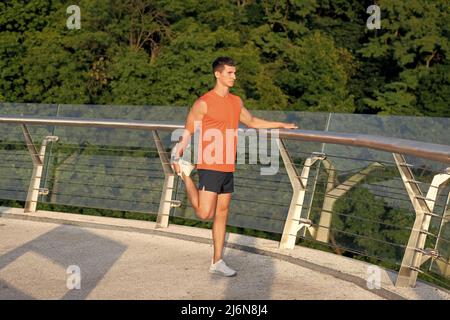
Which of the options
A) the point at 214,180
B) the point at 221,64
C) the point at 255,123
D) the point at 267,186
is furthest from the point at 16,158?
the point at 221,64

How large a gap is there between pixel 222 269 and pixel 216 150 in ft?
2.81

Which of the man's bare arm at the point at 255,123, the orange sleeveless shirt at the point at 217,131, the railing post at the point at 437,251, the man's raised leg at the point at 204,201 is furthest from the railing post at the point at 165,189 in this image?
the railing post at the point at 437,251

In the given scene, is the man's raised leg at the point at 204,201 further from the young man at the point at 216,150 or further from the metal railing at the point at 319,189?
the metal railing at the point at 319,189

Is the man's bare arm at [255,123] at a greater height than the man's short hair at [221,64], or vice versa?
the man's short hair at [221,64]

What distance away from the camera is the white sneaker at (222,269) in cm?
787

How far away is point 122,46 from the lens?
5103cm

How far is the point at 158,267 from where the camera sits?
27.1ft

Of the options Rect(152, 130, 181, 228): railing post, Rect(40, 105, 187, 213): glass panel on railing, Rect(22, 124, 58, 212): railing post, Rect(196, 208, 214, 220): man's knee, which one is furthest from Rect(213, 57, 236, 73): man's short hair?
Rect(22, 124, 58, 212): railing post

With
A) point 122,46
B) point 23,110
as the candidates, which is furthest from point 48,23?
point 23,110

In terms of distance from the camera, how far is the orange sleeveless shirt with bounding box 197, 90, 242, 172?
Result: 8.02 m

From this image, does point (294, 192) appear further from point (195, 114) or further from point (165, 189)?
point (165, 189)

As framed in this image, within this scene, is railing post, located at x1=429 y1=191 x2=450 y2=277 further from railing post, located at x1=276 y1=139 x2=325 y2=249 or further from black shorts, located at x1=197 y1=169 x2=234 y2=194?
railing post, located at x1=276 y1=139 x2=325 y2=249

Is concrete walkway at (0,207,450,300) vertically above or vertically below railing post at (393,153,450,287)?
below

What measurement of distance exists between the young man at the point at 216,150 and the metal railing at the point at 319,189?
73 centimetres
